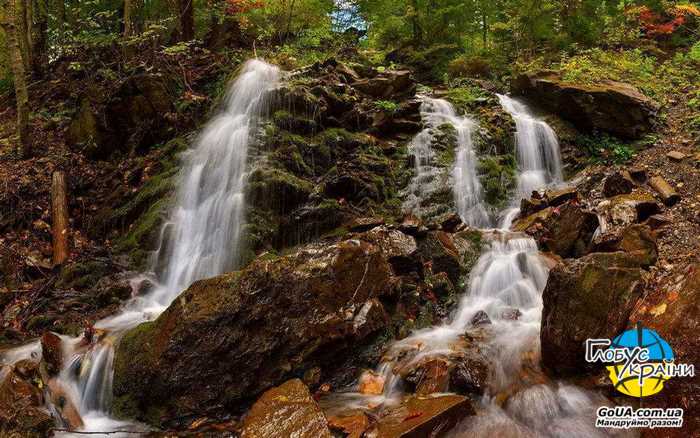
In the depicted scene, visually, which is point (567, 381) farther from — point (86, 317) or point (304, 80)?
point (304, 80)

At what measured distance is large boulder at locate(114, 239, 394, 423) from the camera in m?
4.57

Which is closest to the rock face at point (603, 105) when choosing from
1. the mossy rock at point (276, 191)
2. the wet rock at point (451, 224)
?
the wet rock at point (451, 224)

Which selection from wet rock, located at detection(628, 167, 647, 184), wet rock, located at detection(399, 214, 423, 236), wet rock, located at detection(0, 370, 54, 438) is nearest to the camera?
wet rock, located at detection(0, 370, 54, 438)

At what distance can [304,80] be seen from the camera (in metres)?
10.2

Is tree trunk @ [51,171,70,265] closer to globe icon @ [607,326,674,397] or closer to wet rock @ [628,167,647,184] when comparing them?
globe icon @ [607,326,674,397]

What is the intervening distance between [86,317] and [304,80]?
22.8 feet

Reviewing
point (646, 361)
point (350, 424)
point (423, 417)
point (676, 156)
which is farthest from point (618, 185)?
point (350, 424)

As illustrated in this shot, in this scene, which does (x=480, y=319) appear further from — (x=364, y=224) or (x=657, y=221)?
(x=657, y=221)

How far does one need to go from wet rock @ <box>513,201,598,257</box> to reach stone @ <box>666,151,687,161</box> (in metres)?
2.45

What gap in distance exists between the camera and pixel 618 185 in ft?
25.3

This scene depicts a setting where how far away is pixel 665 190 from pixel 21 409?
9.64 metres

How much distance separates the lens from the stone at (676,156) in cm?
804

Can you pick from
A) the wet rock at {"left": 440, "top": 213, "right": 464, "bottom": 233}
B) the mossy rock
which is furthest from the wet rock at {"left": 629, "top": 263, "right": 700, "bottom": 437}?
the mossy rock

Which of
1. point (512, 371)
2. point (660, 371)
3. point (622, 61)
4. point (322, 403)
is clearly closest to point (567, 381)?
point (512, 371)
